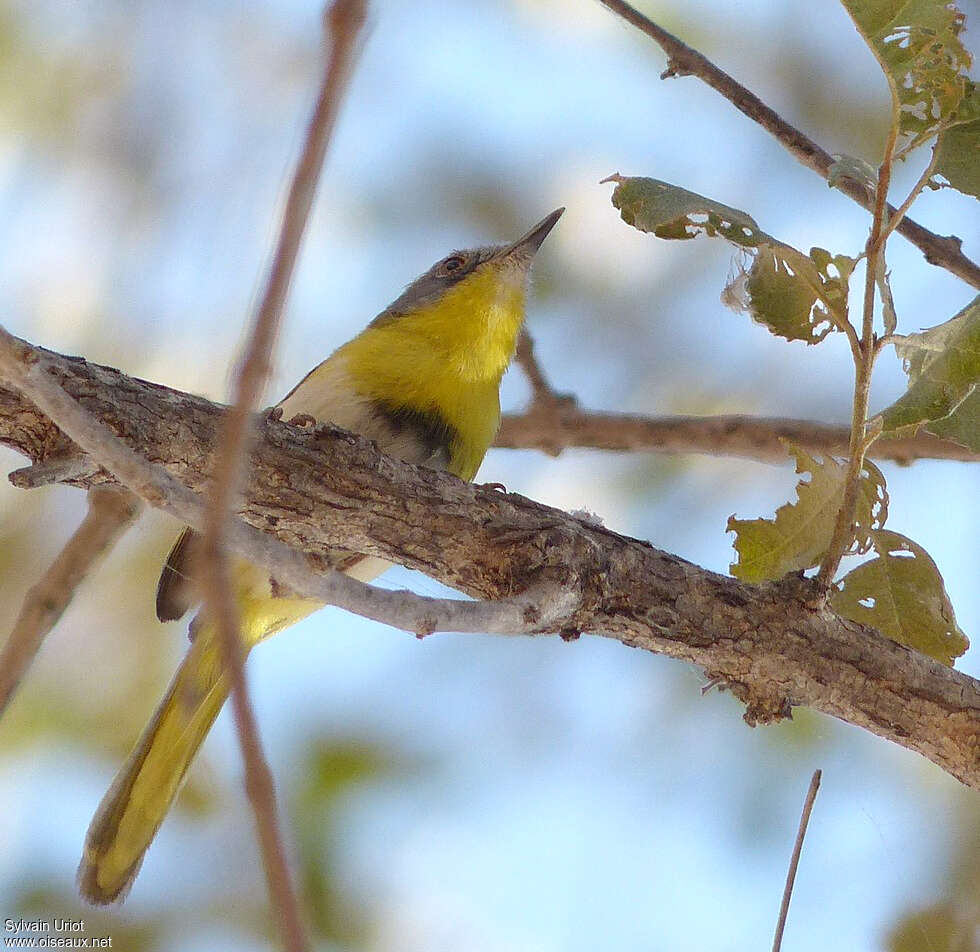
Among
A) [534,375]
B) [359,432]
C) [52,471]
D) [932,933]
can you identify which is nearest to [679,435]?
[534,375]

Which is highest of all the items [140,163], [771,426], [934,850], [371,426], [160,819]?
[140,163]

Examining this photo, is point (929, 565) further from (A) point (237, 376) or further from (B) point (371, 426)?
(A) point (237, 376)

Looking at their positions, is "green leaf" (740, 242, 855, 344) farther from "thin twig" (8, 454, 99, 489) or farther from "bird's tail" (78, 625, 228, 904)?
"bird's tail" (78, 625, 228, 904)

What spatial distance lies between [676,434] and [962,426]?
2039 millimetres

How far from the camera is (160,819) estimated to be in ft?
12.0

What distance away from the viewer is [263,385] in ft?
3.07

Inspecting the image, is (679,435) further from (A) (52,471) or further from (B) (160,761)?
(A) (52,471)

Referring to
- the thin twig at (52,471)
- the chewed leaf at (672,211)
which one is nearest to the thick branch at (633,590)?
the thin twig at (52,471)

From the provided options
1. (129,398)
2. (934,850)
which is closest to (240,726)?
(129,398)

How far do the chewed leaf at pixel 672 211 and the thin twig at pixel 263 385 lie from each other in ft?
4.89

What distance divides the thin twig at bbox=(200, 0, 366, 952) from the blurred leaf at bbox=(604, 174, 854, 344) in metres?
1.49

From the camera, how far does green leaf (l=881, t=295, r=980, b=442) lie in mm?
2141

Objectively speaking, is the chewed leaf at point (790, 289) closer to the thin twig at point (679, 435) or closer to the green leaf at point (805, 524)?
the green leaf at point (805, 524)

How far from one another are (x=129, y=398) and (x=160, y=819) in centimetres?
173
